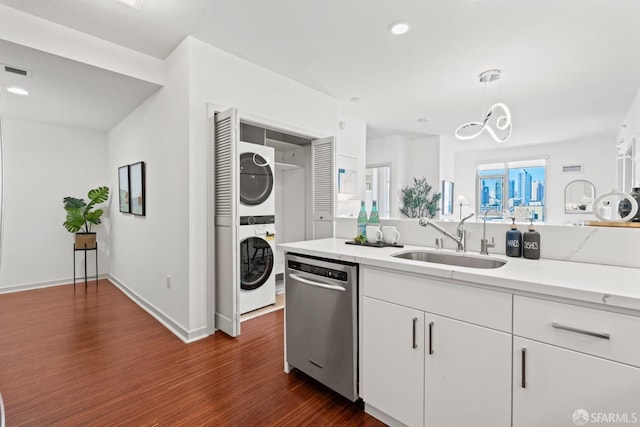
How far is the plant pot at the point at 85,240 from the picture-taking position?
452cm

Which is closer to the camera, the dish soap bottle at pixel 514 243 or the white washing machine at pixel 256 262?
the dish soap bottle at pixel 514 243

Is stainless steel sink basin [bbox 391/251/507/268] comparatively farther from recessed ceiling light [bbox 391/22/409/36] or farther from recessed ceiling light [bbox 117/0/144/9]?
recessed ceiling light [bbox 117/0/144/9]

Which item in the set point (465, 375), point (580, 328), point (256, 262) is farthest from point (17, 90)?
point (580, 328)

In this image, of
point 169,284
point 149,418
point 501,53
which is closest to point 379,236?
point 149,418

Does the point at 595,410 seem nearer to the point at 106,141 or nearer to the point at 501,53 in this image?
the point at 501,53

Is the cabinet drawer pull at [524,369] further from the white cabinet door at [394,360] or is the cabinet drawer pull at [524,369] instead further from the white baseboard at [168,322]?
the white baseboard at [168,322]

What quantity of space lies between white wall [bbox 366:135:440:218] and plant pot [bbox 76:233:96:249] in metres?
5.47

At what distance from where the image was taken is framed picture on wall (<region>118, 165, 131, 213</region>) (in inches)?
161

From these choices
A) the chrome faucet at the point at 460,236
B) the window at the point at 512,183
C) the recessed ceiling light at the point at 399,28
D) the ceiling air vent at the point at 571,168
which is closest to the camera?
the chrome faucet at the point at 460,236

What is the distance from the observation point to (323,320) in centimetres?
187

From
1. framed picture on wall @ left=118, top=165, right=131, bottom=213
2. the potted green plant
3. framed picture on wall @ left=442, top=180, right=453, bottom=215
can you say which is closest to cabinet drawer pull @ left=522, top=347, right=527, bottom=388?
framed picture on wall @ left=118, top=165, right=131, bottom=213

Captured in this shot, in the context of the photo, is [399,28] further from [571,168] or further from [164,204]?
[571,168]

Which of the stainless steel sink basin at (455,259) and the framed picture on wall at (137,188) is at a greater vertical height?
the framed picture on wall at (137,188)

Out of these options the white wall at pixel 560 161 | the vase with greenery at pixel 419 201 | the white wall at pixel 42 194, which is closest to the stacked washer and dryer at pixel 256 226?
the white wall at pixel 42 194
